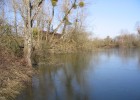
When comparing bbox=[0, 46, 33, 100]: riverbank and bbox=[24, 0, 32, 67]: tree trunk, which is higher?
bbox=[24, 0, 32, 67]: tree trunk

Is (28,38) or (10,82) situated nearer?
(10,82)

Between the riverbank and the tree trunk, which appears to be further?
the tree trunk

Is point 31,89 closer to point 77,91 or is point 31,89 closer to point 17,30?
point 77,91

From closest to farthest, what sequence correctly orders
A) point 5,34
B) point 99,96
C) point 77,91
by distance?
point 99,96
point 77,91
point 5,34

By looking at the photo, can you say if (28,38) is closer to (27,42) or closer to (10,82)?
(27,42)

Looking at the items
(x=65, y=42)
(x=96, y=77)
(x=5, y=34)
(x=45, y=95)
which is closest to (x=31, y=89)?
(x=45, y=95)

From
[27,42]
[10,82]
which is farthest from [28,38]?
[10,82]

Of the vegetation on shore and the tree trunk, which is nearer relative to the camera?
the vegetation on shore

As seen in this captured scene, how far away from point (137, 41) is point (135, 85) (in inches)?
1558

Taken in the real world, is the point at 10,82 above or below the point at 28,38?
below

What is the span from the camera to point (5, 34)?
460 inches

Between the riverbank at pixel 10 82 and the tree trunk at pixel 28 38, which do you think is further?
the tree trunk at pixel 28 38

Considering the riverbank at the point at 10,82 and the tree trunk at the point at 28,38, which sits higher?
the tree trunk at the point at 28,38

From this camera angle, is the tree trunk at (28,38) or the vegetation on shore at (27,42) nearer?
the vegetation on shore at (27,42)
